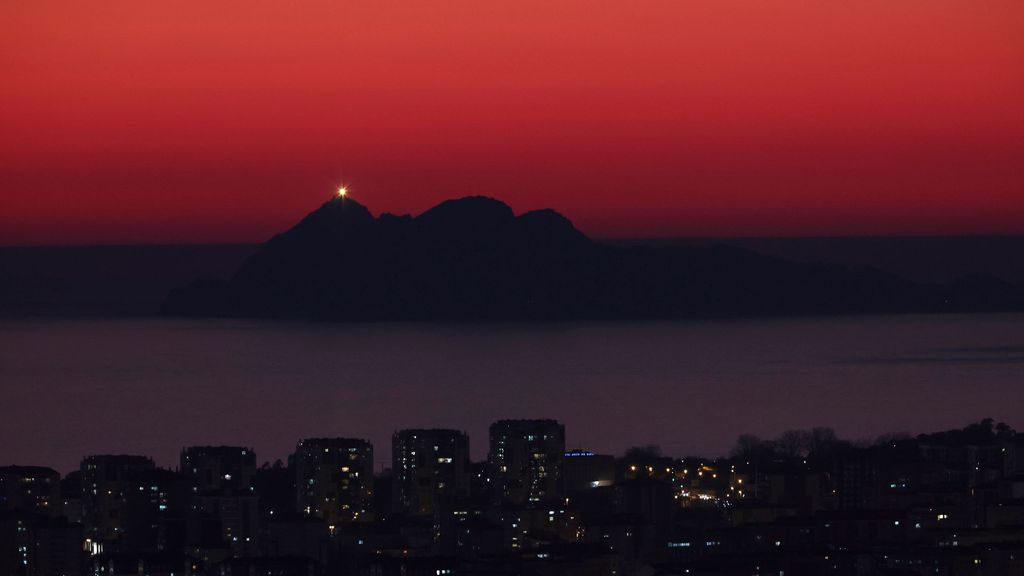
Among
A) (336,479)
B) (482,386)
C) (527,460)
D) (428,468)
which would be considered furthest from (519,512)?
(482,386)

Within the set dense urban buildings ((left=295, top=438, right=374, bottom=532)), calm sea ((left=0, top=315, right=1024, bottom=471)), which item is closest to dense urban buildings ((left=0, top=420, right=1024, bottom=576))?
dense urban buildings ((left=295, top=438, right=374, bottom=532))

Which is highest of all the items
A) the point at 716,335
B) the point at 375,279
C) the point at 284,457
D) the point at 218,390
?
the point at 375,279

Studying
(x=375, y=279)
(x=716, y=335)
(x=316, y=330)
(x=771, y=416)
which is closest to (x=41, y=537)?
(x=771, y=416)

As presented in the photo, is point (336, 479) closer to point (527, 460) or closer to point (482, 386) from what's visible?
point (527, 460)

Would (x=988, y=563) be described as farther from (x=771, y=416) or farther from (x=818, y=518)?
(x=771, y=416)

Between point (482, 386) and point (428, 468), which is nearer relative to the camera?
point (428, 468)
